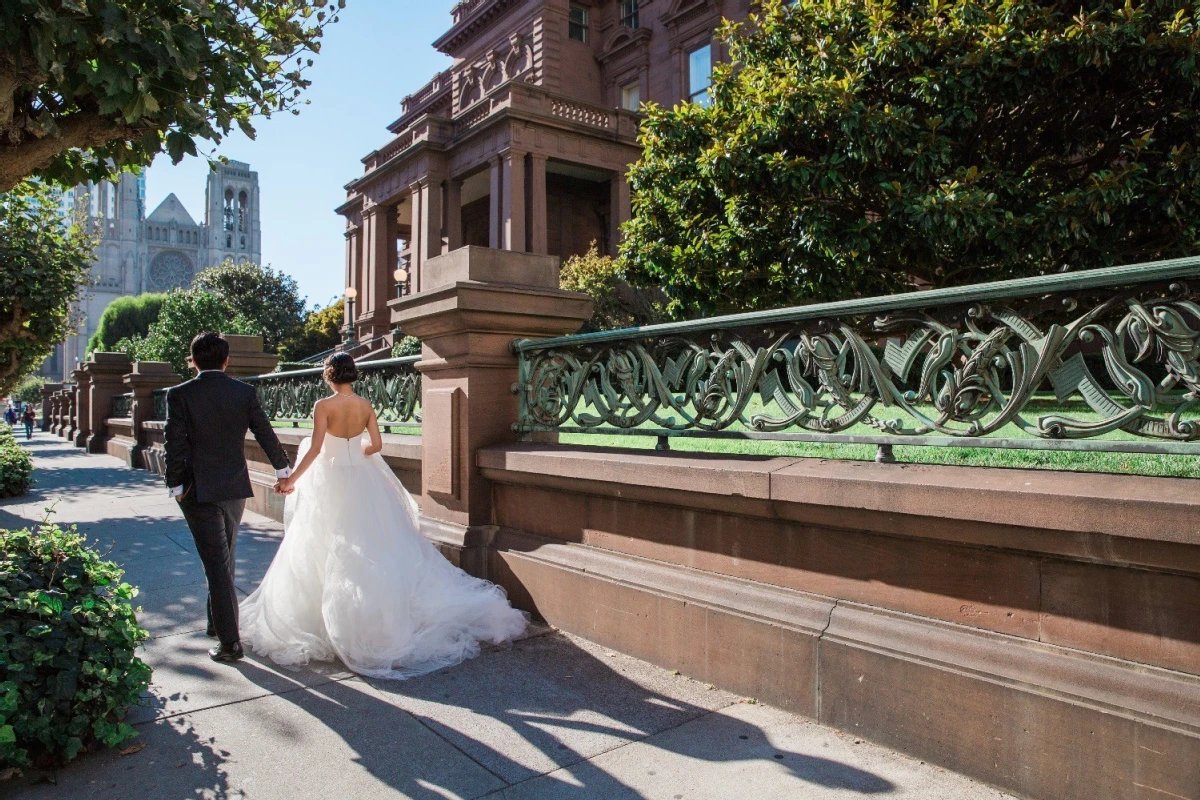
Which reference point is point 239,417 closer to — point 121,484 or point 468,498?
point 468,498

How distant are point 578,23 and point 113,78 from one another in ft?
99.7

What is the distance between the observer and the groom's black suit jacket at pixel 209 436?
4.69m

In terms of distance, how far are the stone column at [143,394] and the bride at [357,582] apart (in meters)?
14.8

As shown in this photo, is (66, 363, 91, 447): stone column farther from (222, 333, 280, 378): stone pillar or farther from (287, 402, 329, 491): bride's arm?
(287, 402, 329, 491): bride's arm

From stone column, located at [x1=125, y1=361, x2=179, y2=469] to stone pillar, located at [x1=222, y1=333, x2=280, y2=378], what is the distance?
652 cm

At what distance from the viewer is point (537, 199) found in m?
26.0

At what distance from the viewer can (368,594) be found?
478cm

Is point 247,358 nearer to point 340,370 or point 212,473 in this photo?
point 340,370

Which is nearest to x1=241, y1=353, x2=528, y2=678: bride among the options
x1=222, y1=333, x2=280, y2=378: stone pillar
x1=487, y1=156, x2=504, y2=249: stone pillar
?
x1=222, y1=333, x2=280, y2=378: stone pillar

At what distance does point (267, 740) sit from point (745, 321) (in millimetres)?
3105

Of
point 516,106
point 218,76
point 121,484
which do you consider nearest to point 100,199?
point 516,106

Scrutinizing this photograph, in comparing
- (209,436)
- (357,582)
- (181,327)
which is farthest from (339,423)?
(181,327)

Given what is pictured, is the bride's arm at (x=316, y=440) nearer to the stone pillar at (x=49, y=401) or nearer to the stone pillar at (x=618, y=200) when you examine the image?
the stone pillar at (x=618, y=200)

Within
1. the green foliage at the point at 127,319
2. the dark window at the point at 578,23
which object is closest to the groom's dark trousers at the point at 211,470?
the dark window at the point at 578,23
